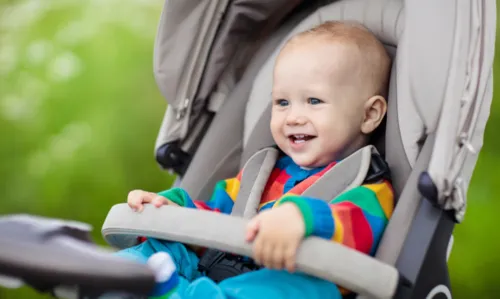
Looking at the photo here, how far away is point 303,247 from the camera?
106cm

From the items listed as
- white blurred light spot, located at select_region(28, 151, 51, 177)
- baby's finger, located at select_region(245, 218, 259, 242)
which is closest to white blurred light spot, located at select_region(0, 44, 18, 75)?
white blurred light spot, located at select_region(28, 151, 51, 177)

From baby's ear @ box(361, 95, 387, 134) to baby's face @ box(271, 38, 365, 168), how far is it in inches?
0.6

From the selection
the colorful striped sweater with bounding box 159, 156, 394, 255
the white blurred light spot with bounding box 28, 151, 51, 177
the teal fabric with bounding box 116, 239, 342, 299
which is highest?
the colorful striped sweater with bounding box 159, 156, 394, 255

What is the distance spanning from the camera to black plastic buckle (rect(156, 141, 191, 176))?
1654mm

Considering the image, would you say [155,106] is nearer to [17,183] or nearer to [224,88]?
[17,183]

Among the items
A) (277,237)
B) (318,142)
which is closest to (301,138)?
(318,142)

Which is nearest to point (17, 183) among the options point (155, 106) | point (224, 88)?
point (155, 106)

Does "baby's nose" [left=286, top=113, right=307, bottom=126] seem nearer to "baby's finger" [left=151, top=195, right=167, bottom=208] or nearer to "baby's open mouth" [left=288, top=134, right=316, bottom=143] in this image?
"baby's open mouth" [left=288, top=134, right=316, bottom=143]

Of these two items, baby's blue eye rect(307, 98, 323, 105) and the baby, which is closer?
the baby

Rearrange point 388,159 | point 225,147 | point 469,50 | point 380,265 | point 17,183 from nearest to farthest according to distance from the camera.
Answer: point 380,265
point 469,50
point 388,159
point 225,147
point 17,183

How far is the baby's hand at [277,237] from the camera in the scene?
3.48 feet

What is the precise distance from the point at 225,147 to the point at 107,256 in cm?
68

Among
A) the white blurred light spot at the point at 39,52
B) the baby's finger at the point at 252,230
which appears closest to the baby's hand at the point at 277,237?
the baby's finger at the point at 252,230

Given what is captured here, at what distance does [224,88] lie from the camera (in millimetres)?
1708
